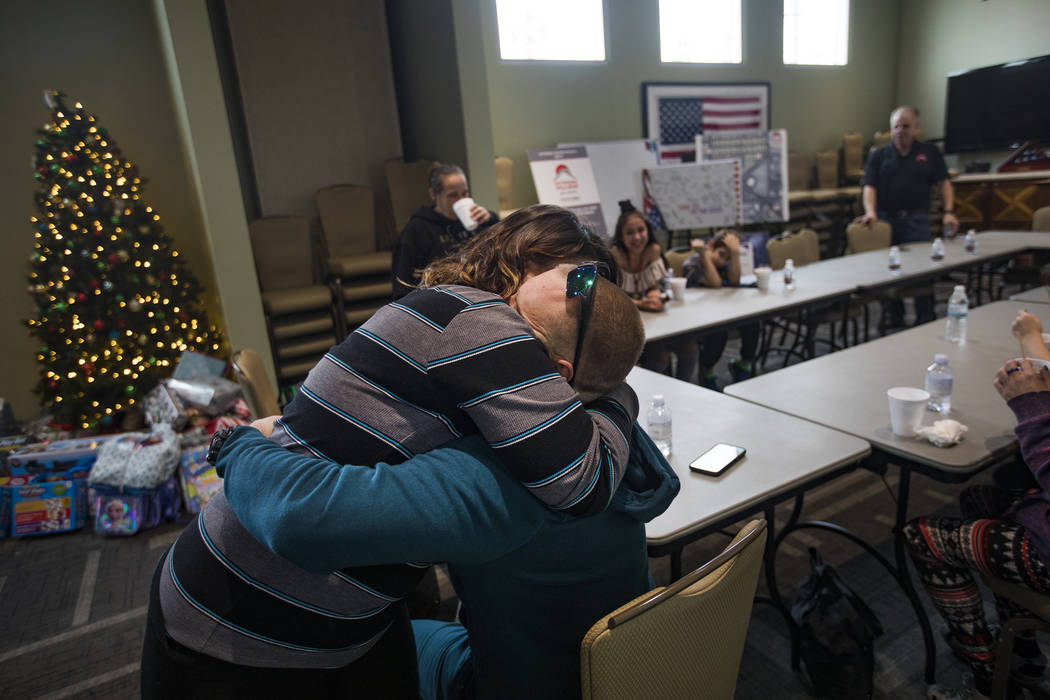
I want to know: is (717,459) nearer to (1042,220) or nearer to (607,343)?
(607,343)

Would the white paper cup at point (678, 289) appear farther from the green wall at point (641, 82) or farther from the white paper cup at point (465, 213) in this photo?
the green wall at point (641, 82)

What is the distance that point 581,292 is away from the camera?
0.82 metres

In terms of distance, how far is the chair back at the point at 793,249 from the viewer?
4.31m

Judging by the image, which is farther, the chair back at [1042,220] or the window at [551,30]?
the window at [551,30]

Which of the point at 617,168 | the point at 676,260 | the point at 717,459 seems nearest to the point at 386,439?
the point at 717,459

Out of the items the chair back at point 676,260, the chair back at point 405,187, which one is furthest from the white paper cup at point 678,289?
the chair back at point 405,187

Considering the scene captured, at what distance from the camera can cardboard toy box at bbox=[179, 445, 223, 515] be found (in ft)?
9.61

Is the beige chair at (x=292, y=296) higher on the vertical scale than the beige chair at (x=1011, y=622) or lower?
higher

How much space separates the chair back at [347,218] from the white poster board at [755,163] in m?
3.47

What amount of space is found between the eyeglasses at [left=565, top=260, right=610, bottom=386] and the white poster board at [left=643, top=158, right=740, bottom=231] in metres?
5.43

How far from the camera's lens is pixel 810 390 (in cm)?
203

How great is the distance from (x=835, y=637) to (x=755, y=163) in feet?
18.6

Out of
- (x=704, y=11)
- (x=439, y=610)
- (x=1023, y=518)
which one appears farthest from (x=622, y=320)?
(x=704, y=11)

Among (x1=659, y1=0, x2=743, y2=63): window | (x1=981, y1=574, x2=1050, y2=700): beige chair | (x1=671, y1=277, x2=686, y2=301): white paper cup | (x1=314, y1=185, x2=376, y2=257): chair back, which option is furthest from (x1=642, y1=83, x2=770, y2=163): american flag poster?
(x1=981, y1=574, x2=1050, y2=700): beige chair
